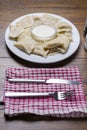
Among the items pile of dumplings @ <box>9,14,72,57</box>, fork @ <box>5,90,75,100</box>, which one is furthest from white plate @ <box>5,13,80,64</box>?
fork @ <box>5,90,75,100</box>

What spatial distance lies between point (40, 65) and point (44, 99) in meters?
0.17

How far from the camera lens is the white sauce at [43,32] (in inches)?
35.2

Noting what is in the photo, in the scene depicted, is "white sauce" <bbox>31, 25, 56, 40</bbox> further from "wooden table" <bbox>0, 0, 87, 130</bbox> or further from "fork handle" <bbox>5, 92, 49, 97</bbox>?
"fork handle" <bbox>5, 92, 49, 97</bbox>

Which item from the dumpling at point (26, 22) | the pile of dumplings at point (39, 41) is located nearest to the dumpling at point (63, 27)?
the pile of dumplings at point (39, 41)

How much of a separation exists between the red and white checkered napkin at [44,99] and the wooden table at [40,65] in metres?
0.02

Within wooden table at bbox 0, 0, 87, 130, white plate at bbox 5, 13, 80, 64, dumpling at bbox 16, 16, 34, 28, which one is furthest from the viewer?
dumpling at bbox 16, 16, 34, 28

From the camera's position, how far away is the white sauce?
2.94 feet

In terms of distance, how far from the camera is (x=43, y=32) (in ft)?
3.04

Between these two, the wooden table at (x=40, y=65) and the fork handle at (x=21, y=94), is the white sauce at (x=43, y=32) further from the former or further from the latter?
the fork handle at (x=21, y=94)

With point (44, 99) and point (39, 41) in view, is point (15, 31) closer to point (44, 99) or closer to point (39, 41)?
point (39, 41)

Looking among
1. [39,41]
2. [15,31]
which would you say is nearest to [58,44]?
[39,41]

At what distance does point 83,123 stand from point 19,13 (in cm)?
65

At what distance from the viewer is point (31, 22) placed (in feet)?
3.18

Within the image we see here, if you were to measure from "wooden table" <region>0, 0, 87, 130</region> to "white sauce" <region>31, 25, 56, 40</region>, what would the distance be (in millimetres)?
119
